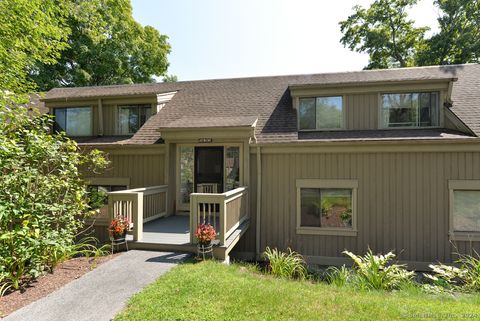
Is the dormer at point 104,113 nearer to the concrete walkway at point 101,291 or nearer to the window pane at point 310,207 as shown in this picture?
the concrete walkway at point 101,291

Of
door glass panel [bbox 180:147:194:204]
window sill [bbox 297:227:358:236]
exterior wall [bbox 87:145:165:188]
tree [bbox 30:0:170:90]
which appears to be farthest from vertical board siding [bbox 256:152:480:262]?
tree [bbox 30:0:170:90]

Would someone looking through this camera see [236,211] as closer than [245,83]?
Yes

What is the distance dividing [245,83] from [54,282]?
9.85 m

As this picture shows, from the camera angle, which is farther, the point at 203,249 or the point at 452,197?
the point at 452,197

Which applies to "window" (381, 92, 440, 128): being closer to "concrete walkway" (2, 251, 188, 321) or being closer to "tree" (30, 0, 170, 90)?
"concrete walkway" (2, 251, 188, 321)

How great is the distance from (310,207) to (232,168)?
2783 mm

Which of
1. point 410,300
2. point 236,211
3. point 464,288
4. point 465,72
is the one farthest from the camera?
point 465,72

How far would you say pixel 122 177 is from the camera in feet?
30.2

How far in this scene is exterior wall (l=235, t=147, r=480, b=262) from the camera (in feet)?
23.7

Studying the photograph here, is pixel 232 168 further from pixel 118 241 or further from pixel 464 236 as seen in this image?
pixel 464 236

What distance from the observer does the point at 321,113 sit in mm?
9133

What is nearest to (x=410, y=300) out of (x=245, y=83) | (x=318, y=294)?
(x=318, y=294)

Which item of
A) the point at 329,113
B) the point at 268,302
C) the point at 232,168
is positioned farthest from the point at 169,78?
the point at 268,302

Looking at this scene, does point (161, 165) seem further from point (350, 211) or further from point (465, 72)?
point (465, 72)
